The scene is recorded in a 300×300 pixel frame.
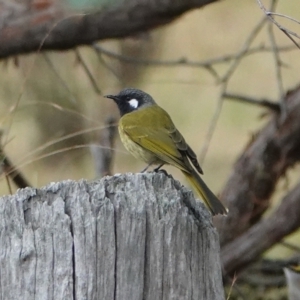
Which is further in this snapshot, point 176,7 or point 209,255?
point 176,7

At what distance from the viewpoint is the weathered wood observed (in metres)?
1.96

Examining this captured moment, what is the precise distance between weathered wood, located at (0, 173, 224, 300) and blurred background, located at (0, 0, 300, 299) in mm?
3771

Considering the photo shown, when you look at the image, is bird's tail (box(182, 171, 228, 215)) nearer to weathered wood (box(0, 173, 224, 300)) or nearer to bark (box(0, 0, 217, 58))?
bark (box(0, 0, 217, 58))

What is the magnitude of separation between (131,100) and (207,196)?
4.35 ft

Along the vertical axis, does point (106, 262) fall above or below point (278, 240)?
below

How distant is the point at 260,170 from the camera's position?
19.1 feet

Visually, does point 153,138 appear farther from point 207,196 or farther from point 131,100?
point 207,196

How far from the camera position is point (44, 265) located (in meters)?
1.96

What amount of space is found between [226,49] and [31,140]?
3306 millimetres

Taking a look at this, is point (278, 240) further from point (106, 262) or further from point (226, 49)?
point (226, 49)

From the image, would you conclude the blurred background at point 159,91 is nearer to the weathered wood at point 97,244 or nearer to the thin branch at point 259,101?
the thin branch at point 259,101

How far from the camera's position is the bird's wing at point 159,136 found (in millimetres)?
4156

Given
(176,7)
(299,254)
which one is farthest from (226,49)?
(176,7)

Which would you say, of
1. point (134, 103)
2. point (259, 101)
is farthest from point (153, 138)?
point (259, 101)
